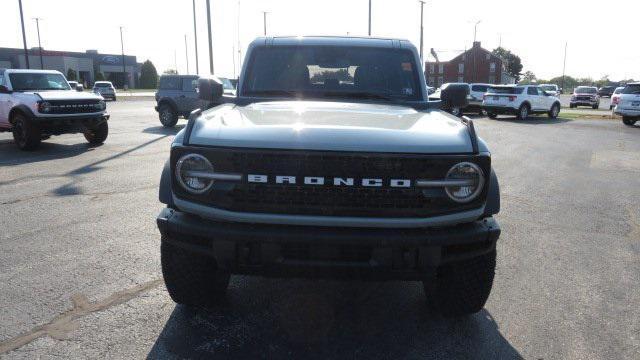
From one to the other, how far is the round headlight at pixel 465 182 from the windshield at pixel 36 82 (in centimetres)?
1229

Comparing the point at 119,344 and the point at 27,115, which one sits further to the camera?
the point at 27,115

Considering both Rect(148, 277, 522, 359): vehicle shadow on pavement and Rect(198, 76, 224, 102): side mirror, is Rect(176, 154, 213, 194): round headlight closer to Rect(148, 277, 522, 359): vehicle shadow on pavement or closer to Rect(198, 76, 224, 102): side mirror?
Rect(148, 277, 522, 359): vehicle shadow on pavement

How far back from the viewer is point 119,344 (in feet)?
9.94

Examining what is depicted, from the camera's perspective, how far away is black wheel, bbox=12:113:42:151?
37.5 ft

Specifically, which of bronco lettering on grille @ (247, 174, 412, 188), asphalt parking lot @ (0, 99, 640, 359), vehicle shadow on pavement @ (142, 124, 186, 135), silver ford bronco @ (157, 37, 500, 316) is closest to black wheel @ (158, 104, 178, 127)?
vehicle shadow on pavement @ (142, 124, 186, 135)

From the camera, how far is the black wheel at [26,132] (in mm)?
11438

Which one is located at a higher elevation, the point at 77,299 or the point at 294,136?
the point at 294,136

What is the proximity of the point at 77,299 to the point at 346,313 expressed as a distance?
1905 millimetres

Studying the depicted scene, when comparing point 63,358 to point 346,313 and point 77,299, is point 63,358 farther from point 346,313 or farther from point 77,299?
point 346,313

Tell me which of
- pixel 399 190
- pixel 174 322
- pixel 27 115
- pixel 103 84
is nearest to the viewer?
pixel 399 190

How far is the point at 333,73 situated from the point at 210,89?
105 cm

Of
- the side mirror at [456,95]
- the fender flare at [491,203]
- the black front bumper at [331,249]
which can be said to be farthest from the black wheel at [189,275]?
the side mirror at [456,95]

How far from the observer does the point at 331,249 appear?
8.75 ft

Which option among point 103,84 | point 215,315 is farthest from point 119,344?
point 103,84
